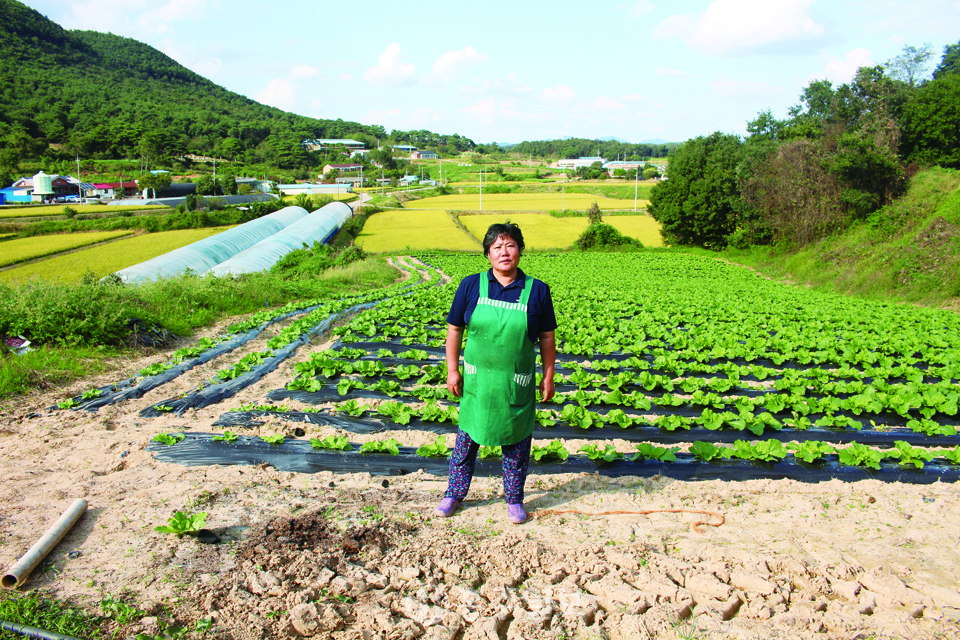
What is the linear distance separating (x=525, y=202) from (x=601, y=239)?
79.6 feet

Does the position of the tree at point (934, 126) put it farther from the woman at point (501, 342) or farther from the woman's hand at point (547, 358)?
the woman at point (501, 342)

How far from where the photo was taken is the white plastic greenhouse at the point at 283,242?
18656mm

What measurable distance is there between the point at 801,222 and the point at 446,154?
5068 inches

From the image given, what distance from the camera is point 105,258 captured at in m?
24.4

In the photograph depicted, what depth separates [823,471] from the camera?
15.2 feet

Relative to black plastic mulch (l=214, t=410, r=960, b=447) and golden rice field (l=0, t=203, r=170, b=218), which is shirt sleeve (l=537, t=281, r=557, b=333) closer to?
black plastic mulch (l=214, t=410, r=960, b=447)

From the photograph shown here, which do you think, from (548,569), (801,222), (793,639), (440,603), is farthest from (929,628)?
(801,222)

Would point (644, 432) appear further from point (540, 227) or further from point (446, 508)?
point (540, 227)

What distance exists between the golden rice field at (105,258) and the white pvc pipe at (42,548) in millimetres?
15849

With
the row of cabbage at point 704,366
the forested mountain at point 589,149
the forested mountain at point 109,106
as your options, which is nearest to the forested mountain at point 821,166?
the row of cabbage at point 704,366

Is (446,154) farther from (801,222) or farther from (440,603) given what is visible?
(440,603)

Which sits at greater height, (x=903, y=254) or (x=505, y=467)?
(x=903, y=254)

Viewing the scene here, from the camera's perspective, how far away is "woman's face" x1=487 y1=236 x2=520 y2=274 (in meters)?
3.46

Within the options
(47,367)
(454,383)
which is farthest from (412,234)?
(454,383)
